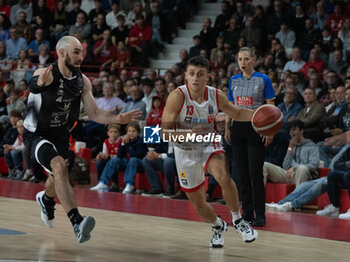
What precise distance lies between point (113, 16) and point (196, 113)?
11876mm

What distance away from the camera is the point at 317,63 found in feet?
41.6

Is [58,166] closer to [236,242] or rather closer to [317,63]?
[236,242]

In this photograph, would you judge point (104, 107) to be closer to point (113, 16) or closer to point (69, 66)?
point (113, 16)

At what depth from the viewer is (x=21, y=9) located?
61.3ft

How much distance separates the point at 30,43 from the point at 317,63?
812cm

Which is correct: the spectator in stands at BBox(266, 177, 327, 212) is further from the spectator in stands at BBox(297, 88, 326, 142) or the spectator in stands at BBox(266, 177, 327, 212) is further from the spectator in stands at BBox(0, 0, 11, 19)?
the spectator in stands at BBox(0, 0, 11, 19)

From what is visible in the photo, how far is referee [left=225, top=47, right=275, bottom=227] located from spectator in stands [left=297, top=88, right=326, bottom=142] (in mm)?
3006

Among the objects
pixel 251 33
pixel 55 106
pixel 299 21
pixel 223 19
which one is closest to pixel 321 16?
pixel 299 21

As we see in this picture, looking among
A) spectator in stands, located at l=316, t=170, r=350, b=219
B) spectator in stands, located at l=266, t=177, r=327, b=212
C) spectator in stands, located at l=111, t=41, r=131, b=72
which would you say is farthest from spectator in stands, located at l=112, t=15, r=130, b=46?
spectator in stands, located at l=316, t=170, r=350, b=219

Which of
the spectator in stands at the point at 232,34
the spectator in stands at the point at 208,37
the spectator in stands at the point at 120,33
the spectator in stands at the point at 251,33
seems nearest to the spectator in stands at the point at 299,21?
the spectator in stands at the point at 251,33

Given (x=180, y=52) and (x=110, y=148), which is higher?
(x=180, y=52)

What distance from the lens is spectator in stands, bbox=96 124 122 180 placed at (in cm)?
1158

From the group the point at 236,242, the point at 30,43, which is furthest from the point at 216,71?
the point at 236,242

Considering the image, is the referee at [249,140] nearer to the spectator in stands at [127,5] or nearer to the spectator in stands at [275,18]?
the spectator in stands at [275,18]
